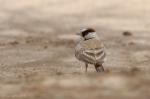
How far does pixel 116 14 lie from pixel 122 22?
2.86ft

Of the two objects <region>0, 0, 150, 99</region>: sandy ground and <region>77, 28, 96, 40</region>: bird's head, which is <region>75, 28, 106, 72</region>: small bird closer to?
<region>77, 28, 96, 40</region>: bird's head

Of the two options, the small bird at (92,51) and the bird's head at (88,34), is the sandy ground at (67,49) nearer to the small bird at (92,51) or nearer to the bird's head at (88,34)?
the small bird at (92,51)

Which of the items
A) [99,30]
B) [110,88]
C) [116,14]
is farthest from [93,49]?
[116,14]

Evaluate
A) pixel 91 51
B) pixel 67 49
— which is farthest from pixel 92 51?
pixel 67 49

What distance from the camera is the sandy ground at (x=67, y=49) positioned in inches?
261

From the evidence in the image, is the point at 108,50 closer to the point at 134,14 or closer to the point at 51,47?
the point at 51,47

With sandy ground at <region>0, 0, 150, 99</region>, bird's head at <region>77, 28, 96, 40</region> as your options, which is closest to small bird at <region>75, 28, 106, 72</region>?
bird's head at <region>77, 28, 96, 40</region>

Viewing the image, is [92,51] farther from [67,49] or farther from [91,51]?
[67,49]

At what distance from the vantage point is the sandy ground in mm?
6625

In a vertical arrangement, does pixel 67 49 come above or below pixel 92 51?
below

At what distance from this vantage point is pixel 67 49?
1372cm

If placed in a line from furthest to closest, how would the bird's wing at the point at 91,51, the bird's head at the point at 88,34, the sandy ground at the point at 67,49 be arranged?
the bird's head at the point at 88,34 < the bird's wing at the point at 91,51 < the sandy ground at the point at 67,49

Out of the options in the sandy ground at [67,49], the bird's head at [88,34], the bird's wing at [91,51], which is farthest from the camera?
the bird's head at [88,34]

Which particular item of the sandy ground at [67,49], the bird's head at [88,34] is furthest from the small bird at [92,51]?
the sandy ground at [67,49]
